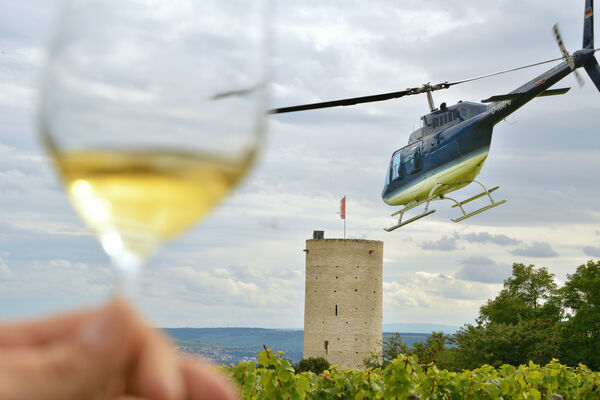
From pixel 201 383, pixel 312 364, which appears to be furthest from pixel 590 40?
pixel 312 364

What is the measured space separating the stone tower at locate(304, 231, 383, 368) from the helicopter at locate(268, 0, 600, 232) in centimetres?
1225

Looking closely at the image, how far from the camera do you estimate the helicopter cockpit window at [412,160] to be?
449 inches

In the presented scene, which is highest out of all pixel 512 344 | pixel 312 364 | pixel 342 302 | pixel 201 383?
pixel 342 302

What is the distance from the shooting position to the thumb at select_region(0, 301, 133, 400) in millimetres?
464

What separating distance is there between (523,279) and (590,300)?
350 centimetres

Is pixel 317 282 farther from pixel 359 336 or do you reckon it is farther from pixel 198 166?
pixel 198 166

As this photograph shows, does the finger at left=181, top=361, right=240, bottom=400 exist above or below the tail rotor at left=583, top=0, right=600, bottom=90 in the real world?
below

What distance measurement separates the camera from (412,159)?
37.8 ft

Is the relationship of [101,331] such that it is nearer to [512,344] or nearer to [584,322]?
[584,322]

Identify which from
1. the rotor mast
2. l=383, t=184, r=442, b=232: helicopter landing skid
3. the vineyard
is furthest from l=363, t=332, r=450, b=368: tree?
the vineyard

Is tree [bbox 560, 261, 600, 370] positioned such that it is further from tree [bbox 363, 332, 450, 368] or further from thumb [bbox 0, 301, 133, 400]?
thumb [bbox 0, 301, 133, 400]

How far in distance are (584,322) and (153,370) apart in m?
18.7

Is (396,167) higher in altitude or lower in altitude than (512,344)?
higher

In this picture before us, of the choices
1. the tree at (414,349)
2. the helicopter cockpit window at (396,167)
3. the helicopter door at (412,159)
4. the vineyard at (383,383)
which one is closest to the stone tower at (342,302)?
the tree at (414,349)
